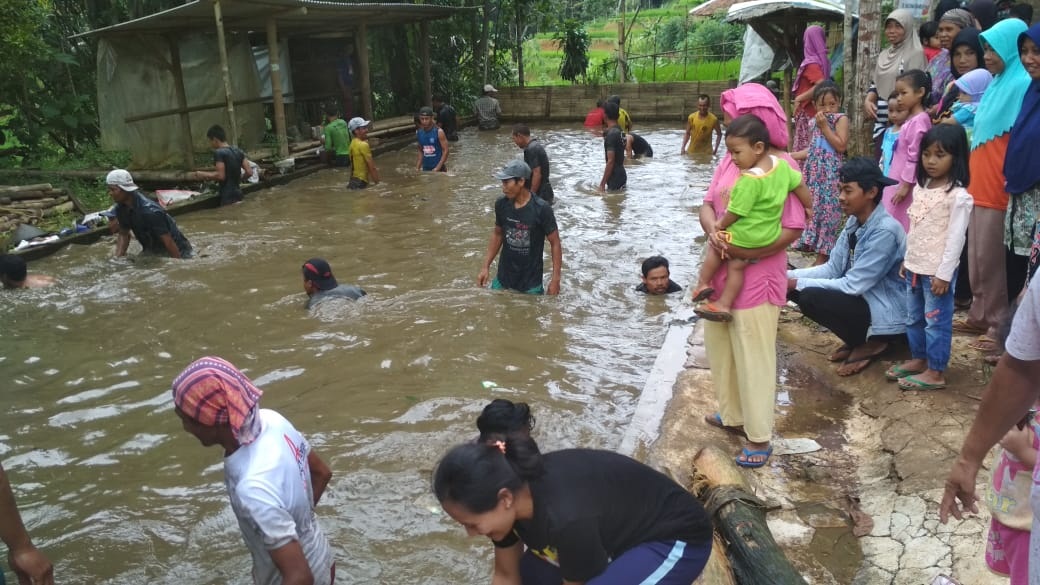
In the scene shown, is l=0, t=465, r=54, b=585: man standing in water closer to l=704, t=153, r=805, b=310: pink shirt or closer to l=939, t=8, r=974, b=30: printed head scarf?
l=704, t=153, r=805, b=310: pink shirt

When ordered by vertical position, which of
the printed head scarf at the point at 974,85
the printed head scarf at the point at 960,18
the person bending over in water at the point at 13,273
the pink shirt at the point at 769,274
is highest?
the printed head scarf at the point at 960,18

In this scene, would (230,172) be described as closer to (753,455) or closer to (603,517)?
(753,455)

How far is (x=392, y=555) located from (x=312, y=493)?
3.72 ft

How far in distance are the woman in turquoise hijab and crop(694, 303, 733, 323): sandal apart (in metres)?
1.89

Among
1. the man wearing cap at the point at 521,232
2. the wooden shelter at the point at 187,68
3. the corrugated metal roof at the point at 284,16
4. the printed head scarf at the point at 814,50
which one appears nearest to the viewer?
the man wearing cap at the point at 521,232

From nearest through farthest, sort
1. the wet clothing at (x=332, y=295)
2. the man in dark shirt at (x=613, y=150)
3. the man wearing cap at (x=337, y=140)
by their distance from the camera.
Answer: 1. the wet clothing at (x=332, y=295)
2. the man in dark shirt at (x=613, y=150)
3. the man wearing cap at (x=337, y=140)

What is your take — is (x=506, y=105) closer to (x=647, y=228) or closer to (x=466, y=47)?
(x=466, y=47)

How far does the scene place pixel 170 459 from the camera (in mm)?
4781

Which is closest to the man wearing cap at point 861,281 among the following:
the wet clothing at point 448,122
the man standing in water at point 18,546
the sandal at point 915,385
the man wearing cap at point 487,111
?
the sandal at point 915,385

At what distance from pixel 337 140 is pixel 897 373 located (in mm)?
Result: 12037

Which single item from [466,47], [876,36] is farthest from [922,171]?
[466,47]

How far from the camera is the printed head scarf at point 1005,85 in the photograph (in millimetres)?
4602

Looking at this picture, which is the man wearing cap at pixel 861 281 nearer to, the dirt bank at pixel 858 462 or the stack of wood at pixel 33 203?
the dirt bank at pixel 858 462

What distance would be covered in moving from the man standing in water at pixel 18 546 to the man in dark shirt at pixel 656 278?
5.63m
